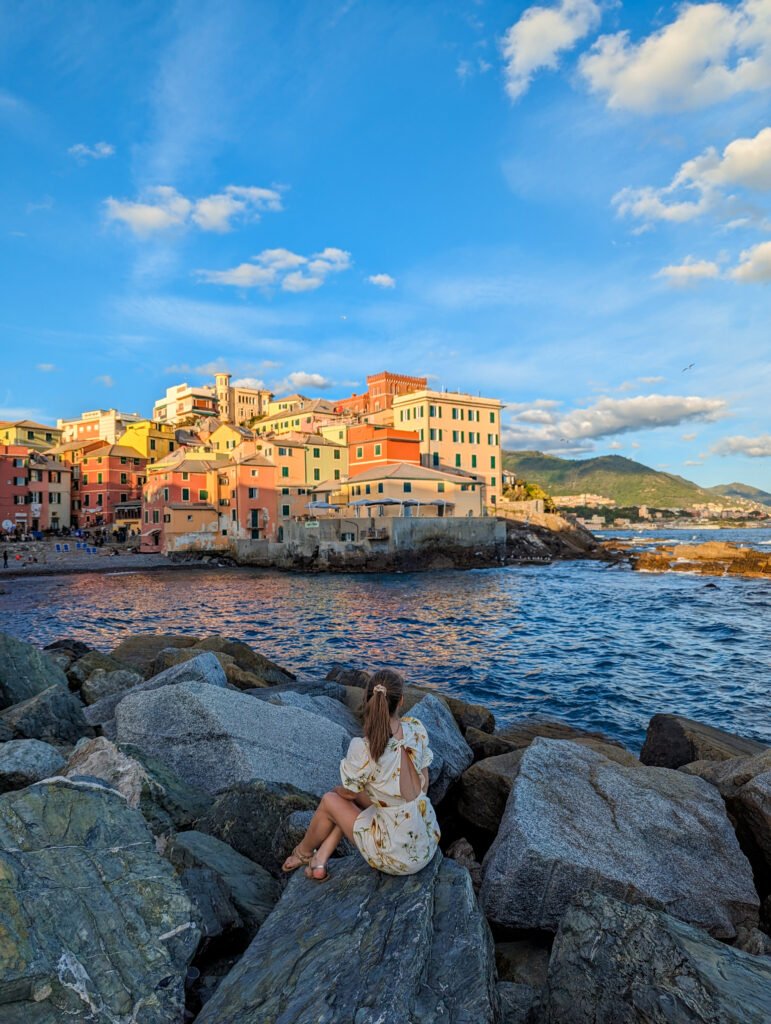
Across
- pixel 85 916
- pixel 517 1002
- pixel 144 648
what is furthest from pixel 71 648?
pixel 517 1002

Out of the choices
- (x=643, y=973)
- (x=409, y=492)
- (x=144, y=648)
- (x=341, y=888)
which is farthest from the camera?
(x=409, y=492)

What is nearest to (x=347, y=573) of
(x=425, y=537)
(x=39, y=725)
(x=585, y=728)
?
(x=425, y=537)

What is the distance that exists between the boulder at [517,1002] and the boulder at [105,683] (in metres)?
7.96

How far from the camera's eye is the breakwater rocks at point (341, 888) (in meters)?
2.73

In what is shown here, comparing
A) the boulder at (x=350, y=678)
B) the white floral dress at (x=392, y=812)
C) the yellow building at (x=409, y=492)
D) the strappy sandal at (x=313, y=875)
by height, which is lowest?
the boulder at (x=350, y=678)

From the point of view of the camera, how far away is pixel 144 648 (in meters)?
14.3

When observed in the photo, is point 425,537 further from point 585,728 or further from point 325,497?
point 585,728

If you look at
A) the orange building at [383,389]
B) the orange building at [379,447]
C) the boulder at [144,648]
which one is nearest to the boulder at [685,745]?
the boulder at [144,648]

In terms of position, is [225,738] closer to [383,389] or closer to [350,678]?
[350,678]

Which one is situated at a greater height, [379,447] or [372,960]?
[379,447]

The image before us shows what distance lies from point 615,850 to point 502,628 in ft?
59.9

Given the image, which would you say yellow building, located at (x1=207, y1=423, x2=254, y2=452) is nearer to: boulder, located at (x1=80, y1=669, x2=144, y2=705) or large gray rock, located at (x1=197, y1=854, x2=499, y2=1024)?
boulder, located at (x1=80, y1=669, x2=144, y2=705)

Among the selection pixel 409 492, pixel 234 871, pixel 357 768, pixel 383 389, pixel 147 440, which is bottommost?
pixel 234 871

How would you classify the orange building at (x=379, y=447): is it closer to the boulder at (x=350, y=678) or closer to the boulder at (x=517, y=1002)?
the boulder at (x=350, y=678)
